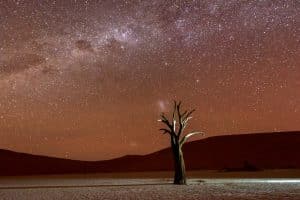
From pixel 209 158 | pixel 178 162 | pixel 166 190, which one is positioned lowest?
pixel 166 190

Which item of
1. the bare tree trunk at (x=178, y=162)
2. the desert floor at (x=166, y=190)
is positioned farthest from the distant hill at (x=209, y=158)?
the desert floor at (x=166, y=190)

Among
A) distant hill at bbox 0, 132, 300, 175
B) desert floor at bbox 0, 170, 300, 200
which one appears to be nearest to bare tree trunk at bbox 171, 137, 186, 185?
desert floor at bbox 0, 170, 300, 200

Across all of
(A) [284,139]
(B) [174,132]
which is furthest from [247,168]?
(A) [284,139]

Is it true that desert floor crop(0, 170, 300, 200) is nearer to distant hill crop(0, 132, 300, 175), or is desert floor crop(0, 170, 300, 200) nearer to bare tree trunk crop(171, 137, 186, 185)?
bare tree trunk crop(171, 137, 186, 185)

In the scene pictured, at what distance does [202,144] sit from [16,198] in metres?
109

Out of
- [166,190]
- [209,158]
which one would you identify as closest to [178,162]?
[166,190]

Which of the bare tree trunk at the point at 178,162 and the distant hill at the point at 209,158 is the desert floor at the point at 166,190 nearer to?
the bare tree trunk at the point at 178,162

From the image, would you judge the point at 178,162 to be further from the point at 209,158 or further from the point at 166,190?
the point at 209,158

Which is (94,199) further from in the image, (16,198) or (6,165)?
(6,165)

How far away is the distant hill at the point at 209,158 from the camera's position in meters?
97.6

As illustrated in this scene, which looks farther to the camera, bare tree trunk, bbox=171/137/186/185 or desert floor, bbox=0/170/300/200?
bare tree trunk, bbox=171/137/186/185

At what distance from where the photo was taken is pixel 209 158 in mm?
110688

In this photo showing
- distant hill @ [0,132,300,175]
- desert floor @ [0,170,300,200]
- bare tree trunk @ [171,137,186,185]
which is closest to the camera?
desert floor @ [0,170,300,200]

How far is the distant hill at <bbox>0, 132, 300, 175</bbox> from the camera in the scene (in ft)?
320
